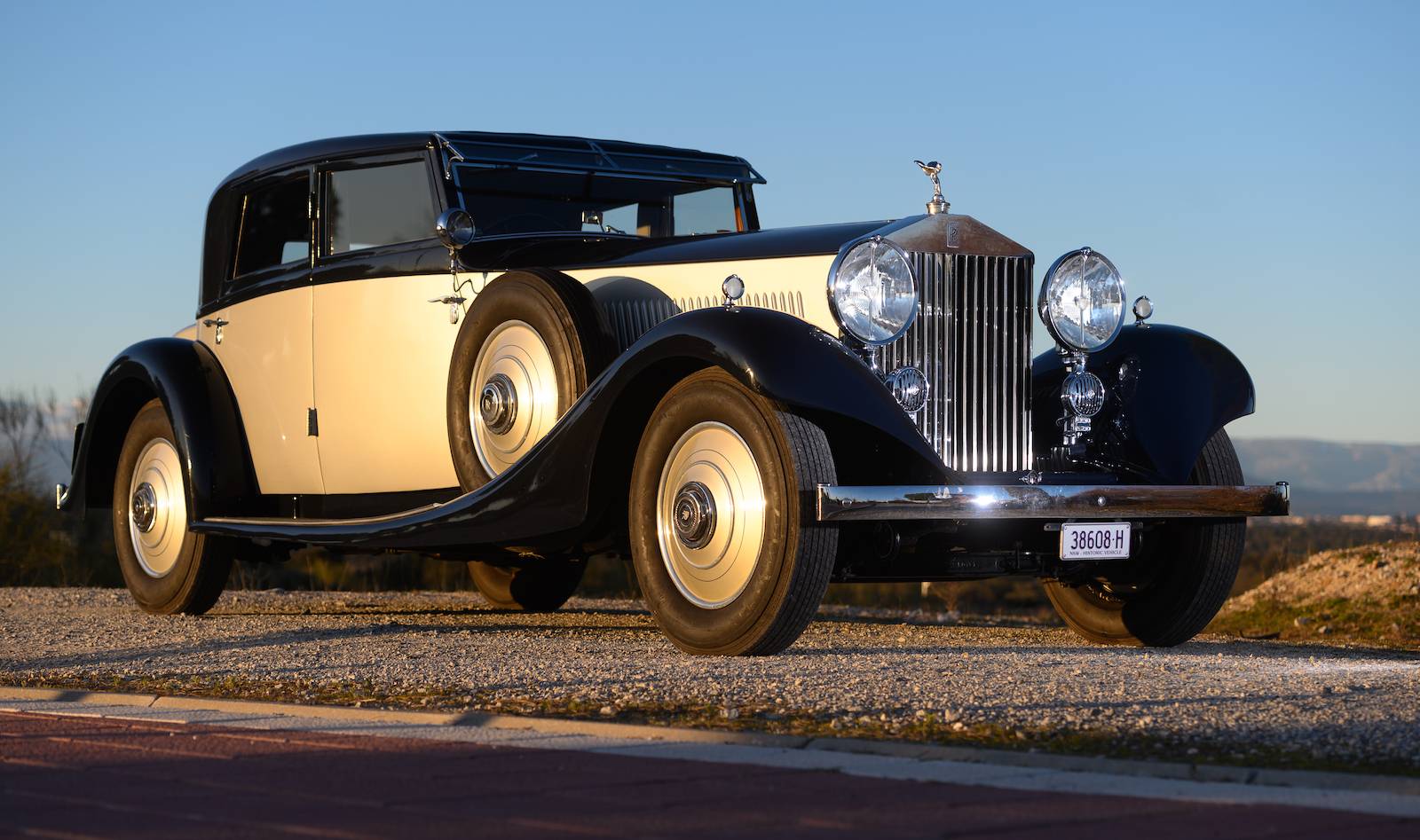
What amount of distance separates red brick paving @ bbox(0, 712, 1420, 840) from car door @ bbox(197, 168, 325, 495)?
4.45 metres

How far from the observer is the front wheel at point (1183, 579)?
684cm

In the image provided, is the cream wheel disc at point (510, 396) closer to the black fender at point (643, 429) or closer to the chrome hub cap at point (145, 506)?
the black fender at point (643, 429)

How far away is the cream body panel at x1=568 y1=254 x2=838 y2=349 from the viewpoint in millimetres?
6246

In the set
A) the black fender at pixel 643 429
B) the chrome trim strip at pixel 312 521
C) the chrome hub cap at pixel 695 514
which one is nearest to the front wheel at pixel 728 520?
the chrome hub cap at pixel 695 514

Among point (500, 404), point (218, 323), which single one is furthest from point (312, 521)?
point (218, 323)

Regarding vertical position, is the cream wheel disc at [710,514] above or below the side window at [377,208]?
below

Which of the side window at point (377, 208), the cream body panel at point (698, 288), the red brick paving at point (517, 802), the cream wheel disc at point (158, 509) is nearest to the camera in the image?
the red brick paving at point (517, 802)

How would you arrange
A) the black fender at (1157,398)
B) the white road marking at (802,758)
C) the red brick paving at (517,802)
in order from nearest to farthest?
1. the red brick paving at (517,802)
2. the white road marking at (802,758)
3. the black fender at (1157,398)

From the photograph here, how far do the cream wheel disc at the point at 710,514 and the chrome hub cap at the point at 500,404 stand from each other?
3.56ft

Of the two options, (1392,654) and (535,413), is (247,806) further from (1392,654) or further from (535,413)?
(1392,654)

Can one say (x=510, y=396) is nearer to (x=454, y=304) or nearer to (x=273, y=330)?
(x=454, y=304)

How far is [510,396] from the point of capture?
7.08 m

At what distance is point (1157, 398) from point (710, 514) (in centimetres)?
190

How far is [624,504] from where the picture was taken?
676 centimetres
